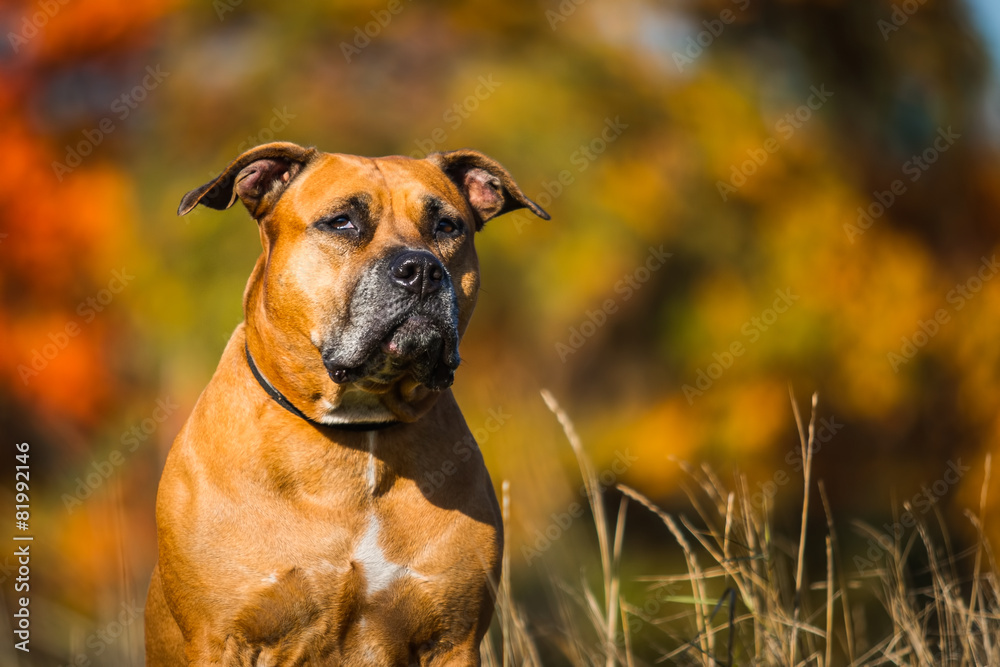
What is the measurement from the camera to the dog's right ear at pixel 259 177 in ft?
12.5

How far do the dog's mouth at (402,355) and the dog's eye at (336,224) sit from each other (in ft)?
1.50

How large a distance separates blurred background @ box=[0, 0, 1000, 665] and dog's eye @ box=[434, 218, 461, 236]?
4041 mm

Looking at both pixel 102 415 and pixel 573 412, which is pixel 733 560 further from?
pixel 102 415

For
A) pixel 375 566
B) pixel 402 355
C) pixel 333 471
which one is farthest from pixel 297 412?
pixel 375 566

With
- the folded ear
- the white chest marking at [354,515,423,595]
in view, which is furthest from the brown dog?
the folded ear

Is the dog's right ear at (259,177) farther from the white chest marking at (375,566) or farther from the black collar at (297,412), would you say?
the white chest marking at (375,566)

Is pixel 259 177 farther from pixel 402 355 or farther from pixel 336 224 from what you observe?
pixel 402 355

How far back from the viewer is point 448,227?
3984 mm

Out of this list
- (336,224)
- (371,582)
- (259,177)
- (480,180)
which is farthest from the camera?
(480,180)

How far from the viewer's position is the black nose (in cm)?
349

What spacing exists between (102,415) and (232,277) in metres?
2.26

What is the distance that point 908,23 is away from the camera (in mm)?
11031

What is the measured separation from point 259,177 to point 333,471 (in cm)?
121

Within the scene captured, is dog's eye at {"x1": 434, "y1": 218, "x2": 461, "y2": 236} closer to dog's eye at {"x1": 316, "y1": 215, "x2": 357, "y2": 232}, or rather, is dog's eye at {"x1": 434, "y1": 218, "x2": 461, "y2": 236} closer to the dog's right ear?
dog's eye at {"x1": 316, "y1": 215, "x2": 357, "y2": 232}
